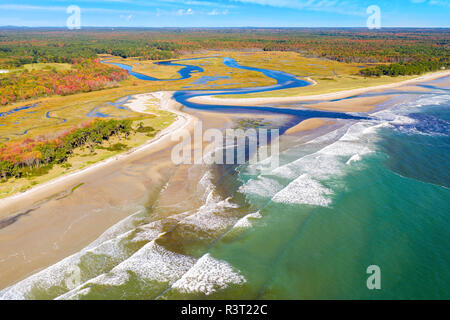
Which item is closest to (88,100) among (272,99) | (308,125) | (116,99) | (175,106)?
(116,99)

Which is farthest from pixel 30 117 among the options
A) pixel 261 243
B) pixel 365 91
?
pixel 365 91

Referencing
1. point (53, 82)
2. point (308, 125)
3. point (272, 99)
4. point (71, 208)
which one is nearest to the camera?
point (71, 208)

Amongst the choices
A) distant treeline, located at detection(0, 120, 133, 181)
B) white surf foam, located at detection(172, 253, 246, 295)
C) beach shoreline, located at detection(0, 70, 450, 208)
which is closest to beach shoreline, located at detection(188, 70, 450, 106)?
beach shoreline, located at detection(0, 70, 450, 208)

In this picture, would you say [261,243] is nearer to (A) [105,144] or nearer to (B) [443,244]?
(B) [443,244]

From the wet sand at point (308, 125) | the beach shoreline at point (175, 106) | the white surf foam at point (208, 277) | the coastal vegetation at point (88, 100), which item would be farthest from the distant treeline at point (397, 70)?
the white surf foam at point (208, 277)

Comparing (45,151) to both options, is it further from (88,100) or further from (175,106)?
(88,100)

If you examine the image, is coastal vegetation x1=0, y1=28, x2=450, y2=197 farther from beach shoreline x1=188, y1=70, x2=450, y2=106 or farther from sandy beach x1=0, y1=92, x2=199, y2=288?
beach shoreline x1=188, y1=70, x2=450, y2=106

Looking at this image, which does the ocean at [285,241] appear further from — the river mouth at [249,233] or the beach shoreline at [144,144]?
the beach shoreline at [144,144]
